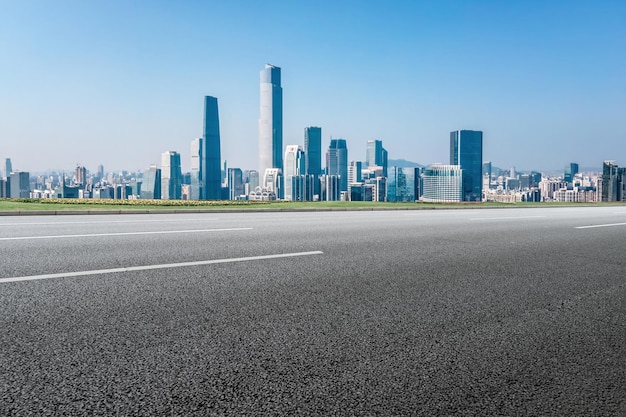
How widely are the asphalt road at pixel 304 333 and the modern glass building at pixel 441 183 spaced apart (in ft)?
353

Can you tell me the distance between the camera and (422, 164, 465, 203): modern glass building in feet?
362

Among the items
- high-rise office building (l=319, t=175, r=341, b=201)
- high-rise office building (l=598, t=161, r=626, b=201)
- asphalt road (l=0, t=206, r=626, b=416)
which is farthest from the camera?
high-rise office building (l=319, t=175, r=341, b=201)

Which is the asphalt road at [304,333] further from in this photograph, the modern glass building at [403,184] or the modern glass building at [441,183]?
the modern glass building at [403,184]

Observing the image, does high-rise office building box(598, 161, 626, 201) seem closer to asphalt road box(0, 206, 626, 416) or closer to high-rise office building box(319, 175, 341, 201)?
asphalt road box(0, 206, 626, 416)

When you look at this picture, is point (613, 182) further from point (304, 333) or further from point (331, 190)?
point (331, 190)

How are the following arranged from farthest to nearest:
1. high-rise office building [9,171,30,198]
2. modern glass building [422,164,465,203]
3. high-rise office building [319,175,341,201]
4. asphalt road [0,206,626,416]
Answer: high-rise office building [319,175,341,201] → modern glass building [422,164,465,203] → high-rise office building [9,171,30,198] → asphalt road [0,206,626,416]

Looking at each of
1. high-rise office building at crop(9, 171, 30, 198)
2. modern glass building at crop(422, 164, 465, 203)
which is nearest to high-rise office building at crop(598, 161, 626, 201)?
modern glass building at crop(422, 164, 465, 203)

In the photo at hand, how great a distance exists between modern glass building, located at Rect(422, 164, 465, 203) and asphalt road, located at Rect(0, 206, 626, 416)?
10756 cm

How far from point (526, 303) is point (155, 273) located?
395 centimetres

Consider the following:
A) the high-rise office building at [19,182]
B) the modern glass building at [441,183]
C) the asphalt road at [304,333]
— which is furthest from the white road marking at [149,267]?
the modern glass building at [441,183]

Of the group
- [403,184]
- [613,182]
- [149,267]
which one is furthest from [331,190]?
[149,267]

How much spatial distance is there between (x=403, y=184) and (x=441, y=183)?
88.7ft

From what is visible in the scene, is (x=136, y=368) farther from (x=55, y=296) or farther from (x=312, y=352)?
(x=55, y=296)

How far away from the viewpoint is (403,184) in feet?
467
